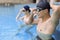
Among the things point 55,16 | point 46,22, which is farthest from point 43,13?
point 55,16

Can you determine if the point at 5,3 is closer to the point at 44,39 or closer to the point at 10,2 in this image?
the point at 10,2

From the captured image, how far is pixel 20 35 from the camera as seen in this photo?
8.66ft

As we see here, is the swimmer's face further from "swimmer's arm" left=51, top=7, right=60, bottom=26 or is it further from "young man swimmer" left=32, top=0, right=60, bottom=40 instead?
"swimmer's arm" left=51, top=7, right=60, bottom=26

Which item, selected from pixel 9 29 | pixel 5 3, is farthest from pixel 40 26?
pixel 5 3

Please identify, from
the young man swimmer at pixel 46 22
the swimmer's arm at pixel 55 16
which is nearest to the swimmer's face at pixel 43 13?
the young man swimmer at pixel 46 22

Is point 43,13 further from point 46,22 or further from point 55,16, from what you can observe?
point 55,16

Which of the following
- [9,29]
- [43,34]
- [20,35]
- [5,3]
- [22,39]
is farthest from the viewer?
[5,3]

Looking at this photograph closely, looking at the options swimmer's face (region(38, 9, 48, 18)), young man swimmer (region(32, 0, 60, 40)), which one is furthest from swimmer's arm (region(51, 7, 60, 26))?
swimmer's face (region(38, 9, 48, 18))

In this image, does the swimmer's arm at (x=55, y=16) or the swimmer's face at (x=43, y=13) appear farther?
the swimmer's face at (x=43, y=13)

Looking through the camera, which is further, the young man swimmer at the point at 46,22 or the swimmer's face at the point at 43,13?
the swimmer's face at the point at 43,13

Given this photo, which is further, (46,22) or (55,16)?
(46,22)

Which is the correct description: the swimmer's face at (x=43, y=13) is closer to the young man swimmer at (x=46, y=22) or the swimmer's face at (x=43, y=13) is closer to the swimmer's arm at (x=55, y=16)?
the young man swimmer at (x=46, y=22)

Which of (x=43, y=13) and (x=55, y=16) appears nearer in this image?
(x=55, y=16)

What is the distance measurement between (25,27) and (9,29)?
393mm
